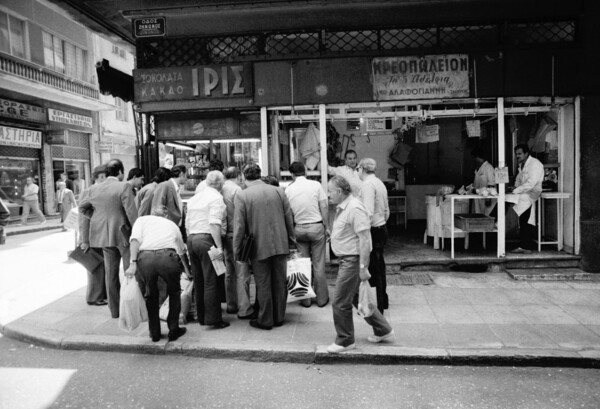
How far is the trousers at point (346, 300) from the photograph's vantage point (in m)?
4.54

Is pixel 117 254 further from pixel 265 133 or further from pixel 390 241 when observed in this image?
pixel 390 241

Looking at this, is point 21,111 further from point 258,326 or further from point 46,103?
point 258,326

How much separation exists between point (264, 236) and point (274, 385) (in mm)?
1738

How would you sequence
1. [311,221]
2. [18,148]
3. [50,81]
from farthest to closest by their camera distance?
[50,81], [18,148], [311,221]

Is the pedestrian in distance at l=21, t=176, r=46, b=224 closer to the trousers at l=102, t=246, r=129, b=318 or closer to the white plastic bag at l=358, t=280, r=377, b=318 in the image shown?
the trousers at l=102, t=246, r=129, b=318

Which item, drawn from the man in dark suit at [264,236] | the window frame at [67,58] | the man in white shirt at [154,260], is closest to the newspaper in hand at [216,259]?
the man in dark suit at [264,236]

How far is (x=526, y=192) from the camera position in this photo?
25.2 ft

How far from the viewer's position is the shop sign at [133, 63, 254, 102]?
7.35 meters

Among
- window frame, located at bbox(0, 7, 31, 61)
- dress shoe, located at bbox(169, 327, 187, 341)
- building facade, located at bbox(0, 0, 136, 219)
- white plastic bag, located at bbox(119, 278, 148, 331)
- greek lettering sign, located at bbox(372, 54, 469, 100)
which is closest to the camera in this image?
white plastic bag, located at bbox(119, 278, 148, 331)

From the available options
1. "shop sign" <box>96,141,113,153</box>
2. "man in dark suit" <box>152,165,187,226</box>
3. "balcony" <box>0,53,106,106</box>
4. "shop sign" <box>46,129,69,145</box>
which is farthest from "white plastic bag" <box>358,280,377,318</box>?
"shop sign" <box>96,141,113,153</box>

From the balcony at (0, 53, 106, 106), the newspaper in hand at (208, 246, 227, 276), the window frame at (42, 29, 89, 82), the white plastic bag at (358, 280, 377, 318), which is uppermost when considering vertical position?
the window frame at (42, 29, 89, 82)

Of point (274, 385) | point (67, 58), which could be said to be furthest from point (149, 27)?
point (67, 58)

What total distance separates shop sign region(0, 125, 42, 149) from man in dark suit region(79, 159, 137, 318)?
48.7 ft

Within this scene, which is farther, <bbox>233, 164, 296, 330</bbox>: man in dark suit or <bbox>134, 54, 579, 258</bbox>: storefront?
<bbox>134, 54, 579, 258</bbox>: storefront
